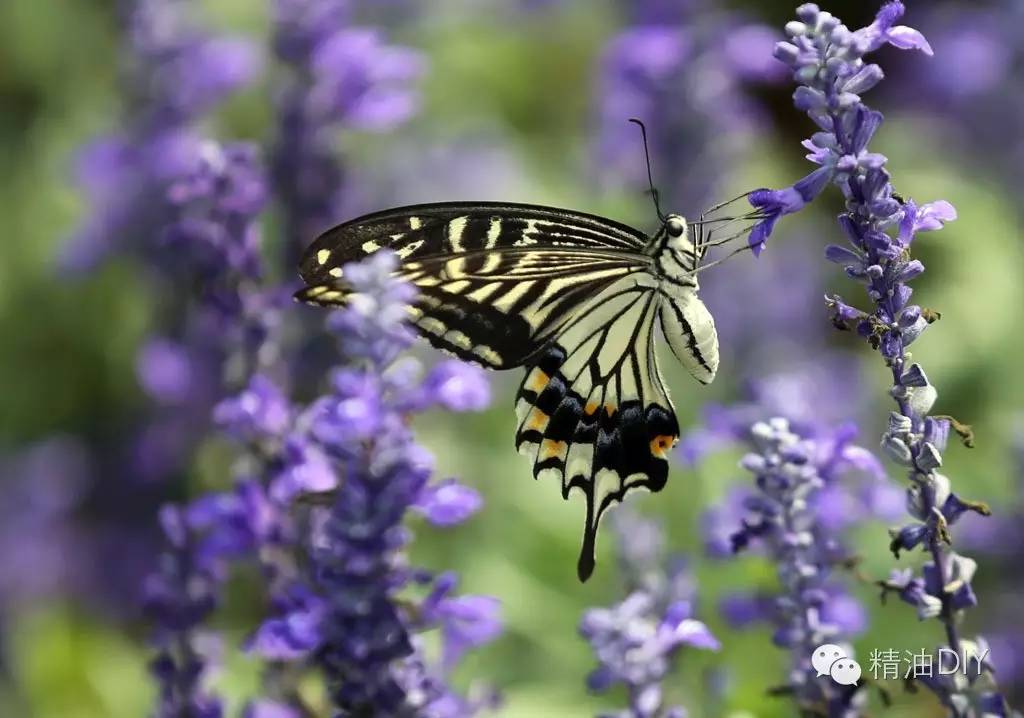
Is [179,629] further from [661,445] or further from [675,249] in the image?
[675,249]

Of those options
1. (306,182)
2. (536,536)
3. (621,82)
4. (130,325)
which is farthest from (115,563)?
(621,82)

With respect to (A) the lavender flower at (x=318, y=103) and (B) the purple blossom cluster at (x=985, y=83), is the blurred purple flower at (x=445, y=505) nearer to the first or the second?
(A) the lavender flower at (x=318, y=103)

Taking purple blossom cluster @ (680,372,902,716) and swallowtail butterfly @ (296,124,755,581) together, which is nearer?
purple blossom cluster @ (680,372,902,716)

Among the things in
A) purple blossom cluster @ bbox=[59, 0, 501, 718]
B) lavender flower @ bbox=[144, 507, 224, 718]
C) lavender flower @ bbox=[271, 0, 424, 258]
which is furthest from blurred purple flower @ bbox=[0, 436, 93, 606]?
lavender flower @ bbox=[144, 507, 224, 718]

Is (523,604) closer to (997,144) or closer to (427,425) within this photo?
(427,425)

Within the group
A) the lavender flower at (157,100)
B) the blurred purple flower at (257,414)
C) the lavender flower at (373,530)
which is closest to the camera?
the lavender flower at (373,530)

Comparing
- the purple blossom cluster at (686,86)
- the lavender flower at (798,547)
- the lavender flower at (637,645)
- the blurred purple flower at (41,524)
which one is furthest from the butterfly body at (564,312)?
the blurred purple flower at (41,524)

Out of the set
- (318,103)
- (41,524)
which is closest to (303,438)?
(318,103)

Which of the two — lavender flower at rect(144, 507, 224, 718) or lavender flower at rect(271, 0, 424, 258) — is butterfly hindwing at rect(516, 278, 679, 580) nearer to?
lavender flower at rect(144, 507, 224, 718)
